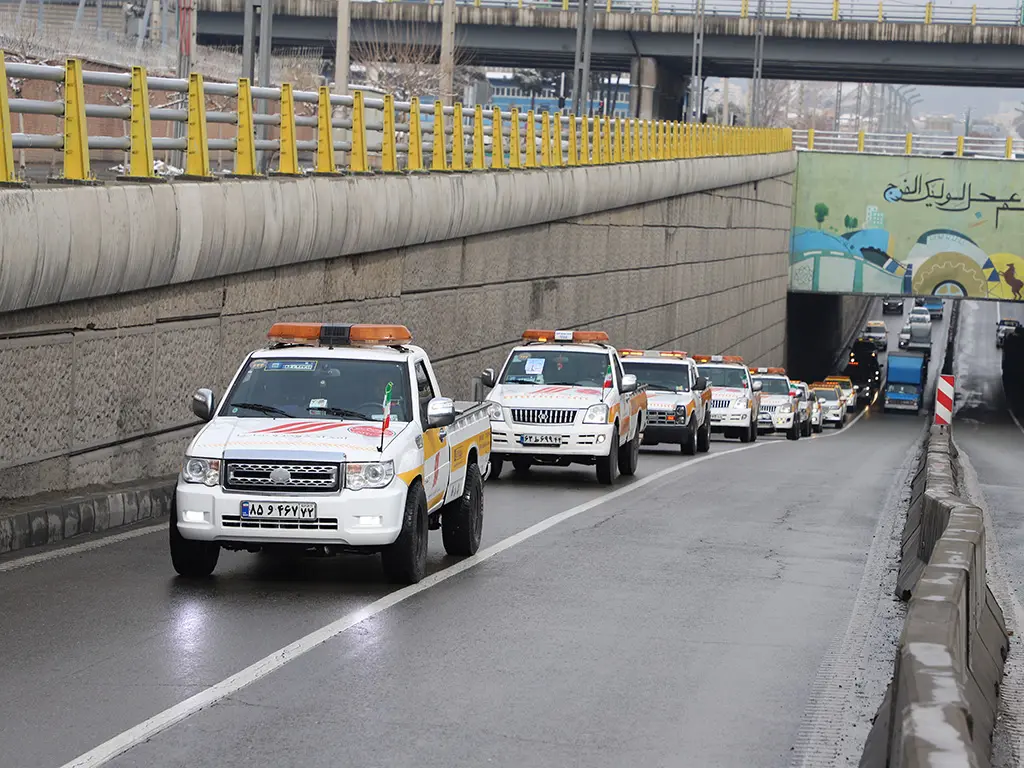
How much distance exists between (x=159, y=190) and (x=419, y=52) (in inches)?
3152

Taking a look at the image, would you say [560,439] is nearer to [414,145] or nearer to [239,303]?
[239,303]

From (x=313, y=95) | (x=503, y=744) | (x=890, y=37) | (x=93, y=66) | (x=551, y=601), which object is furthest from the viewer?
(x=890, y=37)

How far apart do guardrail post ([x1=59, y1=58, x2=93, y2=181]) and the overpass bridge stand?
203 ft

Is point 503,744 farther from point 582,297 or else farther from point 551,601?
point 582,297

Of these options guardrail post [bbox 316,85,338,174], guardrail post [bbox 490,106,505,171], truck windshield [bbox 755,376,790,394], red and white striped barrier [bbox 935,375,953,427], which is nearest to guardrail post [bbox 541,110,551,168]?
A: guardrail post [bbox 490,106,505,171]

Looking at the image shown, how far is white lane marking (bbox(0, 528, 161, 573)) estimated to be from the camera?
12.5 metres

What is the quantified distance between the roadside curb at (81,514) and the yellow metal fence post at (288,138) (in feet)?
18.7

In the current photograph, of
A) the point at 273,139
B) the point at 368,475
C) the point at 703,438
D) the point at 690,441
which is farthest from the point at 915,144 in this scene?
the point at 368,475

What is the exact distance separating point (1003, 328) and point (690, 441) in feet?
371

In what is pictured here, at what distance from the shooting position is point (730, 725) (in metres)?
8.31

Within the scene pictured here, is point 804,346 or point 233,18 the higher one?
point 233,18

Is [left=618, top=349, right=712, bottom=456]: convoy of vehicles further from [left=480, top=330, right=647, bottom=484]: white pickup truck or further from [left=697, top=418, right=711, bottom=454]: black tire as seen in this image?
[left=480, top=330, right=647, bottom=484]: white pickup truck

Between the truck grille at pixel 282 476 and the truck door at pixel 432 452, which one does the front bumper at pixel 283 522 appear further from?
the truck door at pixel 432 452

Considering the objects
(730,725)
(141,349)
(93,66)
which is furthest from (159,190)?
(93,66)
